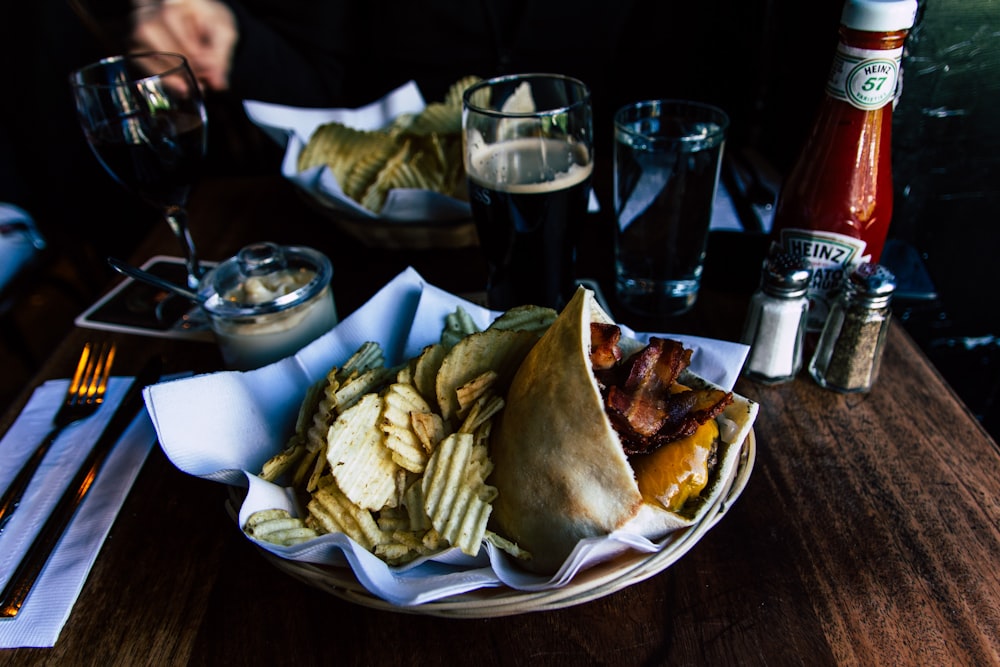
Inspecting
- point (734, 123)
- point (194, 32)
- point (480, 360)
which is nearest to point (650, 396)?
point (480, 360)

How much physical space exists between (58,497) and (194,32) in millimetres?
1401

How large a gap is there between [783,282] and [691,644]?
43cm

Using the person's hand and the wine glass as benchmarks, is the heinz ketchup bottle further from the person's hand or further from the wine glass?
the person's hand

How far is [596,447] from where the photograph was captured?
0.56 m

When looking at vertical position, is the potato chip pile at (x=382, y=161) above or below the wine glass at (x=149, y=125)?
below

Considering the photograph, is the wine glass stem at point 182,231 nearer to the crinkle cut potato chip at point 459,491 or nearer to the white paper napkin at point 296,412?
the white paper napkin at point 296,412

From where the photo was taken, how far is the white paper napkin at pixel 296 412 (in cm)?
56

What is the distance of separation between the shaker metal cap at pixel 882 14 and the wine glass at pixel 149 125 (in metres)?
0.92

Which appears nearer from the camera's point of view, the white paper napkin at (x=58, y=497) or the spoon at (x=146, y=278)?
the white paper napkin at (x=58, y=497)

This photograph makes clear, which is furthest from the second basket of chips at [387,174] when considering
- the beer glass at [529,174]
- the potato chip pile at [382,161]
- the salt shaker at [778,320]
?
the salt shaker at [778,320]

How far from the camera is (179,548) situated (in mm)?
711

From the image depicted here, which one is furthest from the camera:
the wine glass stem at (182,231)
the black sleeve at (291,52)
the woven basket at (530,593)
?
the black sleeve at (291,52)

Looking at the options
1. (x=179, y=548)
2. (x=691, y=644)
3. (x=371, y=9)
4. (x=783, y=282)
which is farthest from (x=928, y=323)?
(x=371, y=9)

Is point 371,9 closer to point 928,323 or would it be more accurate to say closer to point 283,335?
point 283,335
